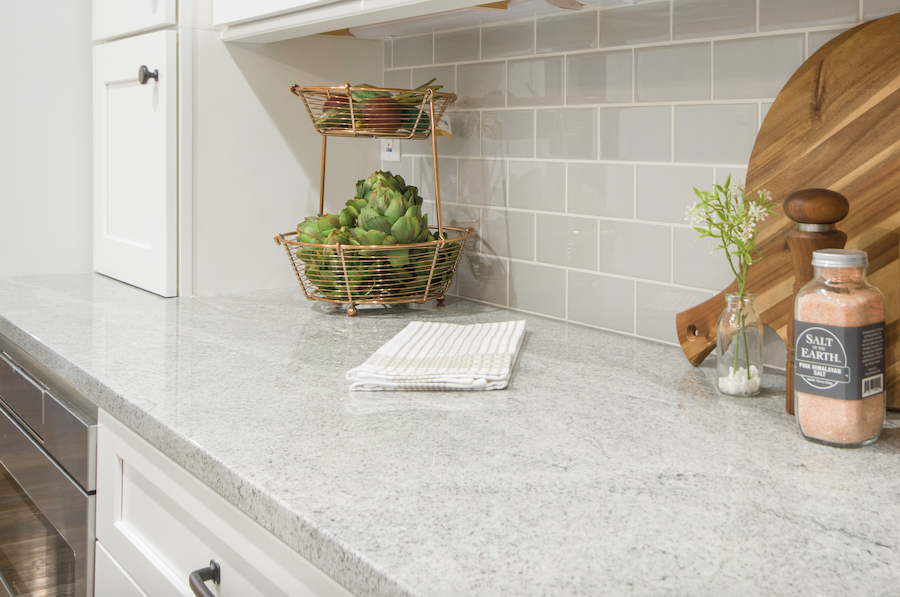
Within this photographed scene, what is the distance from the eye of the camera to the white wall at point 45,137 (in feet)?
5.72

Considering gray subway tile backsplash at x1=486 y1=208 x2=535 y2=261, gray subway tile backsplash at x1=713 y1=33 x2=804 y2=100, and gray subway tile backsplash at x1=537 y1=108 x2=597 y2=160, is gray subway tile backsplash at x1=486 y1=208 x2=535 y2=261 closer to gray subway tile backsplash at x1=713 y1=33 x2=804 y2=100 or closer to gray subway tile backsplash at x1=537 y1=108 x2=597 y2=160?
gray subway tile backsplash at x1=537 y1=108 x2=597 y2=160

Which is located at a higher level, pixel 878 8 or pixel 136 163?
pixel 878 8

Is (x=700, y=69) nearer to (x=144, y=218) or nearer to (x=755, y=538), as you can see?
(x=755, y=538)

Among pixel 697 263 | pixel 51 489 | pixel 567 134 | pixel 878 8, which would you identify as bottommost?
pixel 51 489

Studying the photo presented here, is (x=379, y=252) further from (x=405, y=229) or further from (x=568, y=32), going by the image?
(x=568, y=32)

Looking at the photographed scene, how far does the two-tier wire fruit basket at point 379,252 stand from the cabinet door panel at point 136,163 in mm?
302

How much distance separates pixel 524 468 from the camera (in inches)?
27.9

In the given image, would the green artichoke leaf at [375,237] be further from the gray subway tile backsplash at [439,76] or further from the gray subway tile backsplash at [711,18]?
the gray subway tile backsplash at [711,18]

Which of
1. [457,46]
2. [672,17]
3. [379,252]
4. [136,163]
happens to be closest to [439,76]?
[457,46]

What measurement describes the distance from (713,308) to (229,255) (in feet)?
3.39

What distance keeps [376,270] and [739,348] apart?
2.15ft

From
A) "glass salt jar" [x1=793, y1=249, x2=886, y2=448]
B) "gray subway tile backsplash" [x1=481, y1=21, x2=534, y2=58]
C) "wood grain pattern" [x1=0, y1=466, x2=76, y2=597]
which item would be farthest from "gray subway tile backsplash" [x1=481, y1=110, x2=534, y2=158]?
"wood grain pattern" [x1=0, y1=466, x2=76, y2=597]

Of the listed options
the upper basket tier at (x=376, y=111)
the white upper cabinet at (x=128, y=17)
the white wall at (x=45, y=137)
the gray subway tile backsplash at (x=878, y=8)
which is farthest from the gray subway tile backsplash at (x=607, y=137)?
the white wall at (x=45, y=137)

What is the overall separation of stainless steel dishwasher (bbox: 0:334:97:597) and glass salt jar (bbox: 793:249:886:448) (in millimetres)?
869
